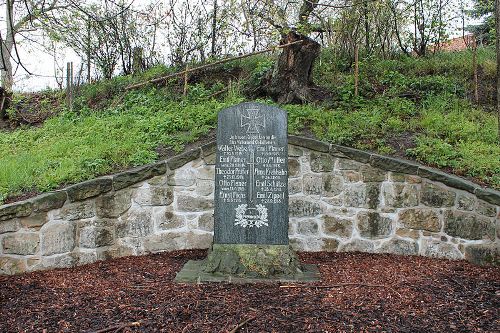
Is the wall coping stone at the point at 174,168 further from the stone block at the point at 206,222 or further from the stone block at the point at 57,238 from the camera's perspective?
→ the stone block at the point at 206,222

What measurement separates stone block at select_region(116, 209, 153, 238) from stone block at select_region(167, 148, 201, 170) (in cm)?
72

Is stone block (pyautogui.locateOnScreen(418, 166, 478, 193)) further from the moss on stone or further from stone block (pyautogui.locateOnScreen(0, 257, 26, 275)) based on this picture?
stone block (pyautogui.locateOnScreen(0, 257, 26, 275))

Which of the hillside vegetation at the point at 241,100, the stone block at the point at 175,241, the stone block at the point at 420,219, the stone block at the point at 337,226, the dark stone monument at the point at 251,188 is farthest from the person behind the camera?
the hillside vegetation at the point at 241,100

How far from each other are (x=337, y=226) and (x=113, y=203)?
3.08 metres

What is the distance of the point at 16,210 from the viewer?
17.1 feet

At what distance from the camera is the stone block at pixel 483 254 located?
5.47 m

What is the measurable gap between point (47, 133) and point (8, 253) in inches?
149

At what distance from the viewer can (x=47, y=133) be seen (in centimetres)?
847

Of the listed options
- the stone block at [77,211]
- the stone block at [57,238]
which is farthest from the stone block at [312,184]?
the stone block at [57,238]

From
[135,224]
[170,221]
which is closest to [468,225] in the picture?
[170,221]

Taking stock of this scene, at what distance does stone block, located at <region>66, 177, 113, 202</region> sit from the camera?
5.57 meters

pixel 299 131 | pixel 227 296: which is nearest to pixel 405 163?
pixel 299 131

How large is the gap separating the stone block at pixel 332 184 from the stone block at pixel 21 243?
3780 mm

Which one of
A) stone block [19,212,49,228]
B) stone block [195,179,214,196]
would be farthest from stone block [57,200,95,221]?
stone block [195,179,214,196]
